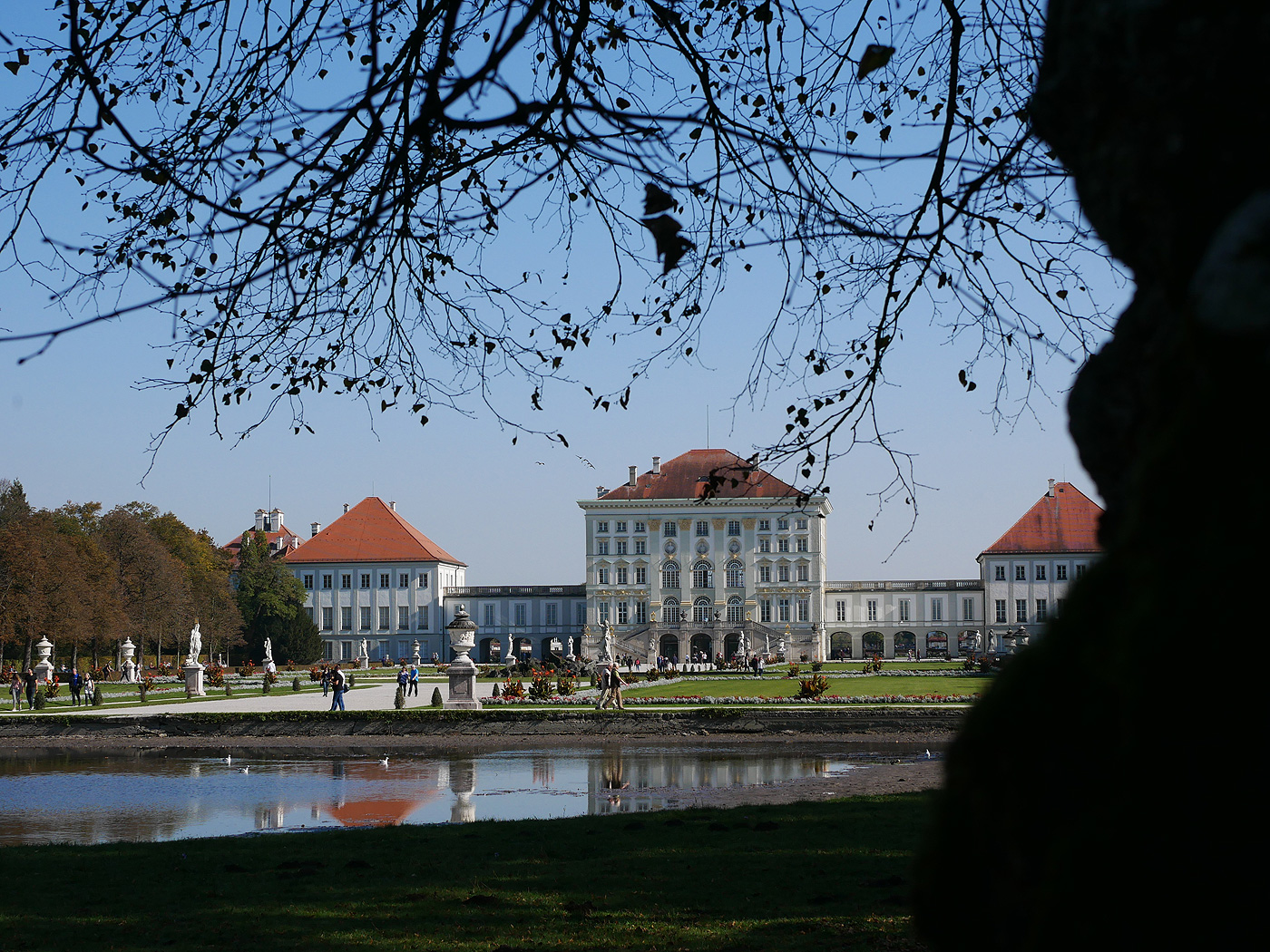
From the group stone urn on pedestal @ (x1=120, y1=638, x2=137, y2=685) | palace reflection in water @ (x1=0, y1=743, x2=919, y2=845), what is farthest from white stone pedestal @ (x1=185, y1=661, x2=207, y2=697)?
palace reflection in water @ (x1=0, y1=743, x2=919, y2=845)

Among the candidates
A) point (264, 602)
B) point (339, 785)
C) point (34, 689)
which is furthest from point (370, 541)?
point (339, 785)

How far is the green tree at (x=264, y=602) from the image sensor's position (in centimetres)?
7925

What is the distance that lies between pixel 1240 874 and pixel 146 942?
5793 mm

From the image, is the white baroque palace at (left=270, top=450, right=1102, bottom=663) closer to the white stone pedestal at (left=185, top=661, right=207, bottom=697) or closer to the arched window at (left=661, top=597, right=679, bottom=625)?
the arched window at (left=661, top=597, right=679, bottom=625)

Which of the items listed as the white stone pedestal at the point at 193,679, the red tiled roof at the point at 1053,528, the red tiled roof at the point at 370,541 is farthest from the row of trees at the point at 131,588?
the red tiled roof at the point at 1053,528

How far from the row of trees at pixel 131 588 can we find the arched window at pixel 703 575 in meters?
27.1

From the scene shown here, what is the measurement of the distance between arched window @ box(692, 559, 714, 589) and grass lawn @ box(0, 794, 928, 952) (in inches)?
3078

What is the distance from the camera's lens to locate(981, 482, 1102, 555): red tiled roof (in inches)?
3278

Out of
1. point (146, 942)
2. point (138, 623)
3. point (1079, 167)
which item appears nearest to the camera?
point (1079, 167)

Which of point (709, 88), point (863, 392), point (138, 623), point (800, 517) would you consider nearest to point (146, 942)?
point (863, 392)

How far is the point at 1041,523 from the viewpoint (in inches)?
3329

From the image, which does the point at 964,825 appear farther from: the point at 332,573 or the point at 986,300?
the point at 332,573

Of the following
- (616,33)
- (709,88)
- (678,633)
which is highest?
(616,33)

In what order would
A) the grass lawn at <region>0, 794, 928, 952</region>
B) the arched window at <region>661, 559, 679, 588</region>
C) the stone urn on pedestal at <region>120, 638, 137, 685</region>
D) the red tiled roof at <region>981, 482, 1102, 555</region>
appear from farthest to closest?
1. the arched window at <region>661, 559, 679, 588</region>
2. the red tiled roof at <region>981, 482, 1102, 555</region>
3. the stone urn on pedestal at <region>120, 638, 137, 685</region>
4. the grass lawn at <region>0, 794, 928, 952</region>
